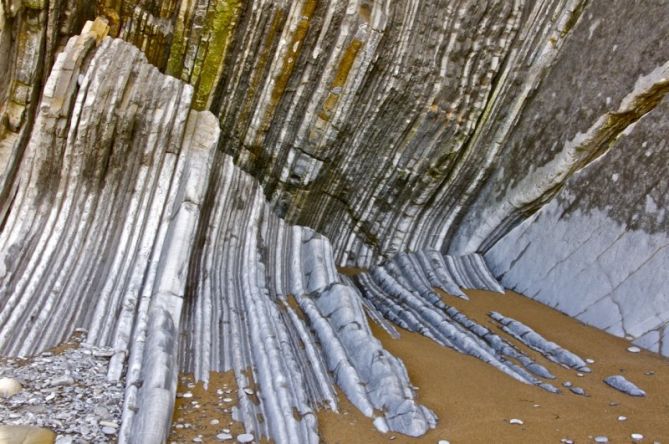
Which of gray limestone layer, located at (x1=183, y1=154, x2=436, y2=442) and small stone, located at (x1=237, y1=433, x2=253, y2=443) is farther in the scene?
gray limestone layer, located at (x1=183, y1=154, x2=436, y2=442)

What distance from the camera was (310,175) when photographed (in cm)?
650

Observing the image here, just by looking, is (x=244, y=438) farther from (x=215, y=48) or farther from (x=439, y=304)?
(x=215, y=48)

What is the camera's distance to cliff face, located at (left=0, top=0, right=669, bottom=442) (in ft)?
13.7

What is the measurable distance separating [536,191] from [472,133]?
3.62 feet

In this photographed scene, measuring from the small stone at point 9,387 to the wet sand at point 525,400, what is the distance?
69.8 inches

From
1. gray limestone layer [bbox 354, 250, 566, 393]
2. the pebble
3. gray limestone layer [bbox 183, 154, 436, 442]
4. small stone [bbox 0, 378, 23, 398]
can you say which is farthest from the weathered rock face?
small stone [bbox 0, 378, 23, 398]

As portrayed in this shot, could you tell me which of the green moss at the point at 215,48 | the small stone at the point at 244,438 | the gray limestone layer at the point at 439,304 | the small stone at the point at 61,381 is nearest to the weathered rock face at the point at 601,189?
the gray limestone layer at the point at 439,304

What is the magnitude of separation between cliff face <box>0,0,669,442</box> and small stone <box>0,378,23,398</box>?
1.64ft

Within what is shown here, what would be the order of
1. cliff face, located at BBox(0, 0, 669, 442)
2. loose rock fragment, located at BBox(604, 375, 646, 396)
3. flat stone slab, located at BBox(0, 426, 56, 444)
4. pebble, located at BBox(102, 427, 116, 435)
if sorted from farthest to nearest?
cliff face, located at BBox(0, 0, 669, 442)
loose rock fragment, located at BBox(604, 375, 646, 396)
pebble, located at BBox(102, 427, 116, 435)
flat stone slab, located at BBox(0, 426, 56, 444)

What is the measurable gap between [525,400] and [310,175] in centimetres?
360

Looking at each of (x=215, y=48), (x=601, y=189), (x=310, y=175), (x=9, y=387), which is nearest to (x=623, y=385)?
(x=601, y=189)

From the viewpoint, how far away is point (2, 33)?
4.70m

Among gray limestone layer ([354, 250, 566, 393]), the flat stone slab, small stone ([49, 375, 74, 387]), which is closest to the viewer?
the flat stone slab

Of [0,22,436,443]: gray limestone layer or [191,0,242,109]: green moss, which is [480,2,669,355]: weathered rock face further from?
[191,0,242,109]: green moss
